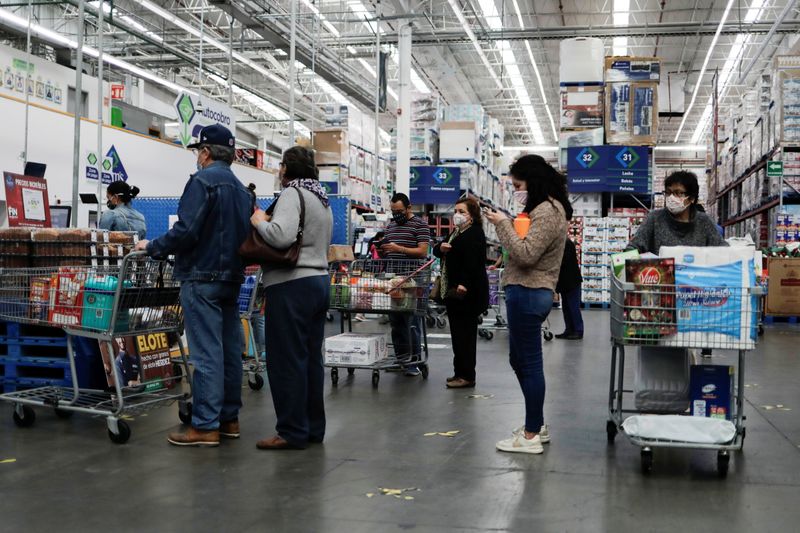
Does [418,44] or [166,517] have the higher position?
[418,44]

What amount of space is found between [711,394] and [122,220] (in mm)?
5140

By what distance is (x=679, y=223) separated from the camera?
15.1 ft

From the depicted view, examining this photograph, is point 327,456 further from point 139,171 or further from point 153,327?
point 139,171

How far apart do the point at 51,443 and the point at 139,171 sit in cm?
1045

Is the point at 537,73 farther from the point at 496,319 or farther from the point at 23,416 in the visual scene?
the point at 23,416

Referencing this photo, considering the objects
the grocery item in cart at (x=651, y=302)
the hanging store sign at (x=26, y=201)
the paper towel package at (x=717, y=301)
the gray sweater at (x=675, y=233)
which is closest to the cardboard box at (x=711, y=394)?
the paper towel package at (x=717, y=301)

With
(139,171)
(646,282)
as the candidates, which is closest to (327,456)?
(646,282)

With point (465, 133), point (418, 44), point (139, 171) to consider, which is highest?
point (418, 44)

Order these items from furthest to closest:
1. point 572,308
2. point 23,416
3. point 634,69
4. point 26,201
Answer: point 634,69 < point 572,308 < point 26,201 < point 23,416

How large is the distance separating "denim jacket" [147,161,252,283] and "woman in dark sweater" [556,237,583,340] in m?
5.90

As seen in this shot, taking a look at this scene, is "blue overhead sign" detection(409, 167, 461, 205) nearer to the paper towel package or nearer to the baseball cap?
the baseball cap

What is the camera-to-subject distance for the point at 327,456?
13.6ft

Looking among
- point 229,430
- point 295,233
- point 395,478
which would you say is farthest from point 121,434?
point 395,478

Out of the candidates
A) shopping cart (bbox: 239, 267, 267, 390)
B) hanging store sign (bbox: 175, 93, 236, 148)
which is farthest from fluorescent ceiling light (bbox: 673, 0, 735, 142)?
shopping cart (bbox: 239, 267, 267, 390)
